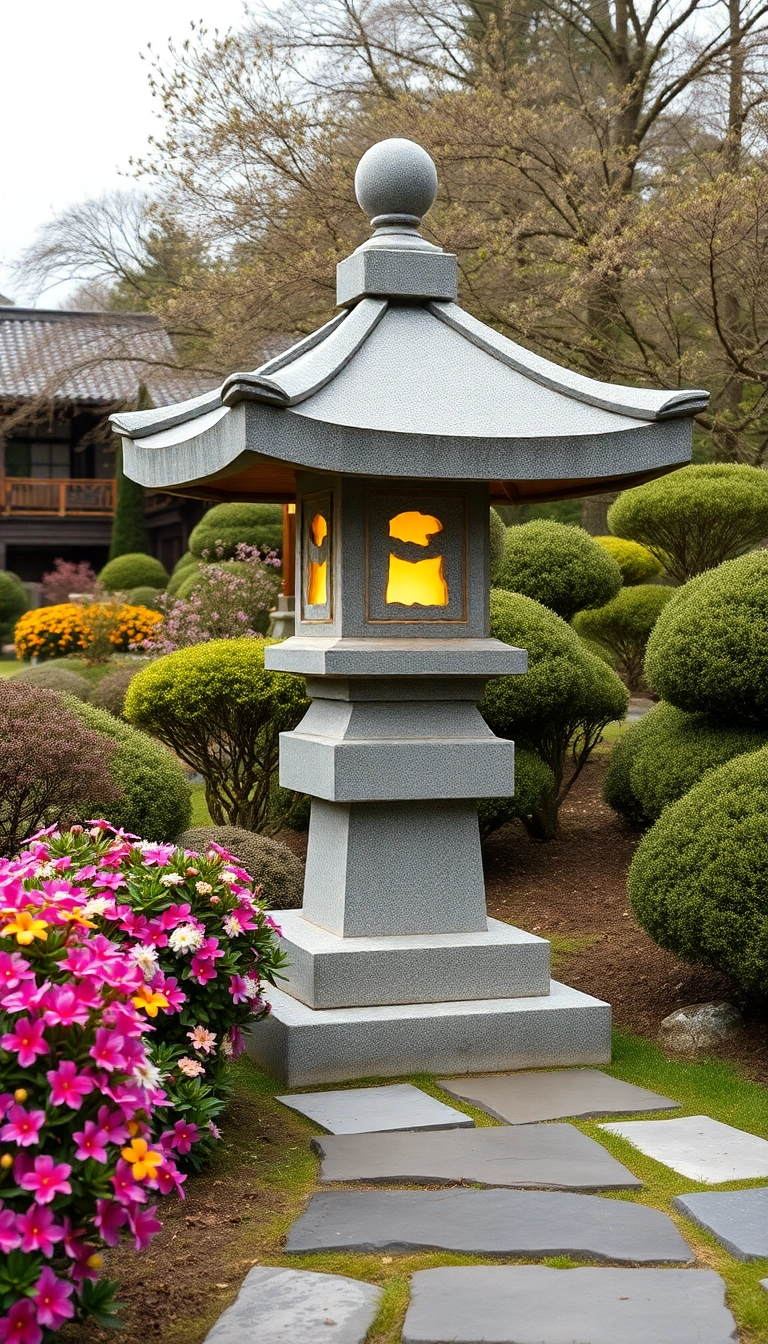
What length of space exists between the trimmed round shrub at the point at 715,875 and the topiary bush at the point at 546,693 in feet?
8.13

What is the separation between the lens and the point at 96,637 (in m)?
17.7

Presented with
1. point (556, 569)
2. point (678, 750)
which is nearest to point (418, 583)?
point (678, 750)

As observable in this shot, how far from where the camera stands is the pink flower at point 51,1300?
2357 mm

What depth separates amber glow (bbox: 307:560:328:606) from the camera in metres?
5.03

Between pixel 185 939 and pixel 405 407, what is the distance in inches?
78.0

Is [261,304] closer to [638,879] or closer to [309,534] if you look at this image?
[309,534]

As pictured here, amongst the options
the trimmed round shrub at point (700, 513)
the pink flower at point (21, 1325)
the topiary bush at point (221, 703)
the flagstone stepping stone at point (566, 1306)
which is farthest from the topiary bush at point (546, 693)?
the pink flower at point (21, 1325)

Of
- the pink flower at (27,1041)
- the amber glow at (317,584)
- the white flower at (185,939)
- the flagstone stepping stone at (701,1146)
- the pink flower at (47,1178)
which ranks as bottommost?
the flagstone stepping stone at (701,1146)

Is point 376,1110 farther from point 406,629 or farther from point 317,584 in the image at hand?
point 317,584

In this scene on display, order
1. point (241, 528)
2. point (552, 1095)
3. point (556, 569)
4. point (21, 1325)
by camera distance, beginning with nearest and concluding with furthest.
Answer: point (21, 1325) < point (552, 1095) < point (556, 569) < point (241, 528)

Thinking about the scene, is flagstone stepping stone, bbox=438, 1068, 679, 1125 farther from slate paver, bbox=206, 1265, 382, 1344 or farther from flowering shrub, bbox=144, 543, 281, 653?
flowering shrub, bbox=144, 543, 281, 653

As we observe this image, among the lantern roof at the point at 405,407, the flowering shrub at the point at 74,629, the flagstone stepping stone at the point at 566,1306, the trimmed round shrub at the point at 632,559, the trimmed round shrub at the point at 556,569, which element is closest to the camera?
the flagstone stepping stone at the point at 566,1306

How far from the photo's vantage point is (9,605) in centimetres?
2594

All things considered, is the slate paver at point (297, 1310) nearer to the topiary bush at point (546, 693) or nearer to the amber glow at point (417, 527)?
the amber glow at point (417, 527)
